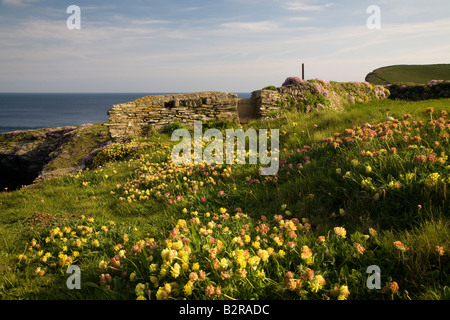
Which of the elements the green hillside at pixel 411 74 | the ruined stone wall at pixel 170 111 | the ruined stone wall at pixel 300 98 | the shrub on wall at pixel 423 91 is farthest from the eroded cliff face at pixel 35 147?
the green hillside at pixel 411 74

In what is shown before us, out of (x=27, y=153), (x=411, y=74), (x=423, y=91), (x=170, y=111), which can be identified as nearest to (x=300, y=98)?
(x=170, y=111)

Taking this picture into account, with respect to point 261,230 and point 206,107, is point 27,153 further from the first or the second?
point 261,230

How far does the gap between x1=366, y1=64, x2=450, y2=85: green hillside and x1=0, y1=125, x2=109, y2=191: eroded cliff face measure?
1353 inches

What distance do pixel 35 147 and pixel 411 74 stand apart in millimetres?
48071

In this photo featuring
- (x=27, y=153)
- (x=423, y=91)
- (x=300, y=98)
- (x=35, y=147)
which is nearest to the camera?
(x=300, y=98)

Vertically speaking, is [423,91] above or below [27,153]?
above

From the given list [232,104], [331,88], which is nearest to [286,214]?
[232,104]

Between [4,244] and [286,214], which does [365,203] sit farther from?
[4,244]

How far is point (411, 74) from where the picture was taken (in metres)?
39.7

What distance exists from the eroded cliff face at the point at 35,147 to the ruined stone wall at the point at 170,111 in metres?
3.18

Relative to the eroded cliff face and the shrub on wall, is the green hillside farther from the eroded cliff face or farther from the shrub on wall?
the eroded cliff face

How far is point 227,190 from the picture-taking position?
4.92 metres

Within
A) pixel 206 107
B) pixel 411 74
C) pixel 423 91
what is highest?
pixel 411 74
